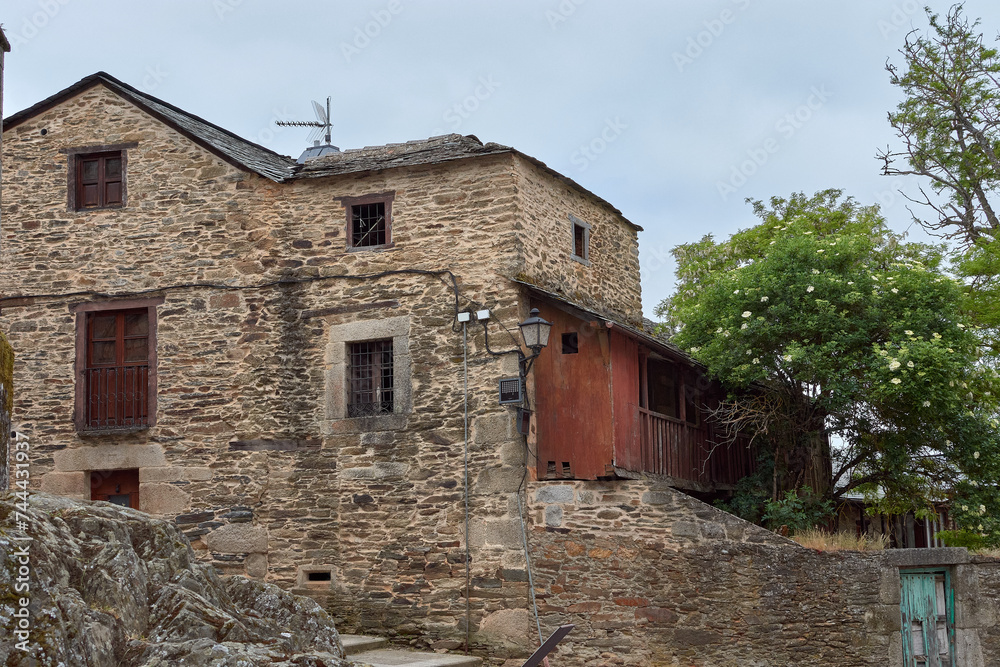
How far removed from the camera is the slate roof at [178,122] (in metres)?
13.6

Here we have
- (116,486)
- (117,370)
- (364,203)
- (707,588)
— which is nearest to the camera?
(707,588)

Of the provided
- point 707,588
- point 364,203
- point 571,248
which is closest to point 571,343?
point 571,248

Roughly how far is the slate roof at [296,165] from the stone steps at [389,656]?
18.4 feet

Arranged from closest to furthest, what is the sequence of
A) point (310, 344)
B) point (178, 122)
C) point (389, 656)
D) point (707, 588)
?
point (389, 656)
point (707, 588)
point (310, 344)
point (178, 122)

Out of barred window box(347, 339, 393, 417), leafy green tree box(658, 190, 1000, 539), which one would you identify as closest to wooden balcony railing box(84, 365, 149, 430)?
barred window box(347, 339, 393, 417)

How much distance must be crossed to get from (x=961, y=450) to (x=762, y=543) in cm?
328

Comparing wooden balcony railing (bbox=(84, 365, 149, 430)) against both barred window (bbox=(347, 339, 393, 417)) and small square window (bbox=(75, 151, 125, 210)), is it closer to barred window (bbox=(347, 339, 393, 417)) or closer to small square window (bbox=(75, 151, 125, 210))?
small square window (bbox=(75, 151, 125, 210))

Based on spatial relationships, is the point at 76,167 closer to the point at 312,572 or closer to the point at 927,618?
the point at 312,572

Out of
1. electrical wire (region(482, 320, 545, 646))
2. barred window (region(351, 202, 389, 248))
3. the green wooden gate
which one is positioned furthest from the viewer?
barred window (region(351, 202, 389, 248))

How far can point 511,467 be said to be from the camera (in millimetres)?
11906

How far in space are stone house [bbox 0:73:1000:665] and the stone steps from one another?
0.32 metres

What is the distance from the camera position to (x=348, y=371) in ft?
42.4

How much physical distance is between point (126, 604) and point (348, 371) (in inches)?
245

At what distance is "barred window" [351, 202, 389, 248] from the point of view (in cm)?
1317
